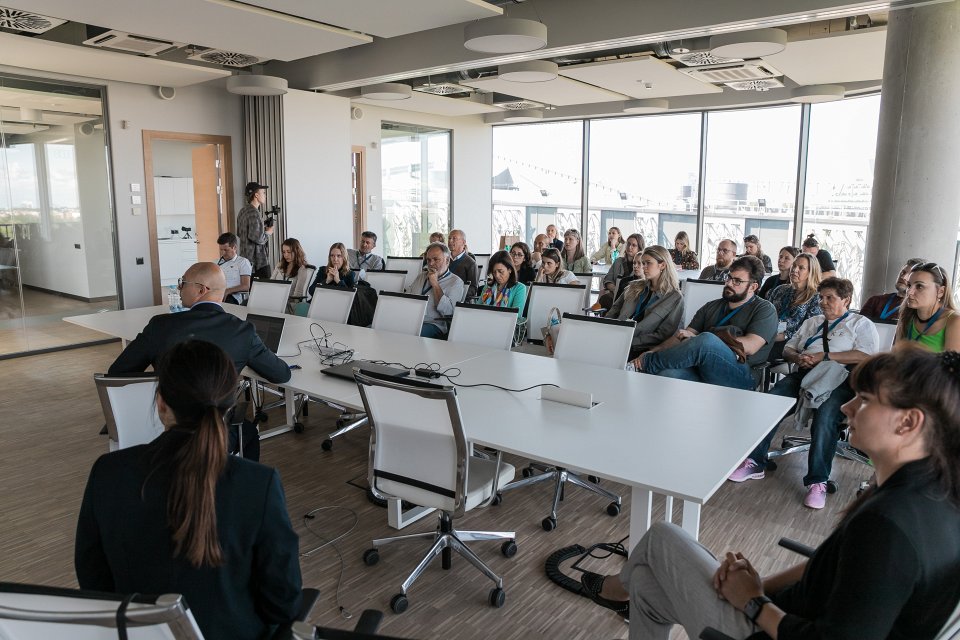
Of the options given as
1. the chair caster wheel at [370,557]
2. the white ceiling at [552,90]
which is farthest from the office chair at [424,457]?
the white ceiling at [552,90]

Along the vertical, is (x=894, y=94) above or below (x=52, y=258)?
above

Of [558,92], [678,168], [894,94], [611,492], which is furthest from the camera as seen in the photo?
[678,168]

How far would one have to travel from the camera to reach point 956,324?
3.92 metres

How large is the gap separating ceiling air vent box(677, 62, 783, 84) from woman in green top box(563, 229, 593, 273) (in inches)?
94.2

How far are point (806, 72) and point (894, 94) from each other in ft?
9.05

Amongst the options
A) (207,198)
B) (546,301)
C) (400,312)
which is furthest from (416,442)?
(207,198)

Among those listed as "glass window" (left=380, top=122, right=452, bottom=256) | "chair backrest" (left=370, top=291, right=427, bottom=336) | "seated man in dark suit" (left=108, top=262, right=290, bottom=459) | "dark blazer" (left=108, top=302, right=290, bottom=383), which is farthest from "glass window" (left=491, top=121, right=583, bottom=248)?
"dark blazer" (left=108, top=302, right=290, bottom=383)

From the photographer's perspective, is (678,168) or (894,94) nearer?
(894,94)

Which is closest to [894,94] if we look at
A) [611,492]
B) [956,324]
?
[956,324]

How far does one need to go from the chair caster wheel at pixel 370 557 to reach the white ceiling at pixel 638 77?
6.16 metres

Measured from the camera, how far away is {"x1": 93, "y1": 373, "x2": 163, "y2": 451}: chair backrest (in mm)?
2920

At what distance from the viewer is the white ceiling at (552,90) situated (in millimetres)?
8797

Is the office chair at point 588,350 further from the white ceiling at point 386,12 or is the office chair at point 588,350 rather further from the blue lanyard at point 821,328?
the white ceiling at point 386,12

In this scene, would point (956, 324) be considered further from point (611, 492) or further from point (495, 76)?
point (495, 76)
